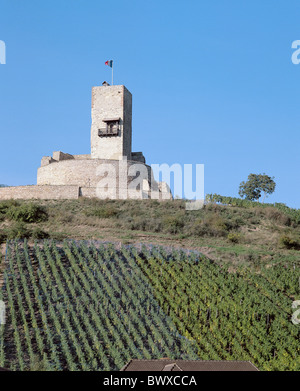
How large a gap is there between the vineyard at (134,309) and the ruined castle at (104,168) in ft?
38.7

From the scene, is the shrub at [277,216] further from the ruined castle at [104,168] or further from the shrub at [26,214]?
the shrub at [26,214]

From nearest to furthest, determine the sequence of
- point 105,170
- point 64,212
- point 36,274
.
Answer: point 36,274 < point 64,212 < point 105,170

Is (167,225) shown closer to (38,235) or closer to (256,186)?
(38,235)

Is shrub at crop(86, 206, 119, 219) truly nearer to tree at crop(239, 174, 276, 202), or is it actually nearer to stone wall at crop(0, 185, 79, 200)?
stone wall at crop(0, 185, 79, 200)

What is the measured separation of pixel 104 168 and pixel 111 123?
5.37 m

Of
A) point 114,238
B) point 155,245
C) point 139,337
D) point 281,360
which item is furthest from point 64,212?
point 281,360

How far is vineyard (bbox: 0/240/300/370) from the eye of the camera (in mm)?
14219

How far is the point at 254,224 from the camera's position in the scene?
98.9ft

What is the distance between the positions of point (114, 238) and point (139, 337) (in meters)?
8.92

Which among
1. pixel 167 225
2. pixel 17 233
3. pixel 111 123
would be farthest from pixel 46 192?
pixel 17 233

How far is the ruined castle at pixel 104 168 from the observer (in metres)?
33.1

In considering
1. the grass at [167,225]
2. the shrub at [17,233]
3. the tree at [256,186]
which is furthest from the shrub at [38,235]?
the tree at [256,186]

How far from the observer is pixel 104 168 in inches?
1364
